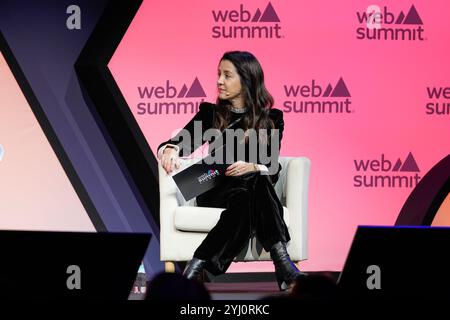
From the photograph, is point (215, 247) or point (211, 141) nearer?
point (215, 247)

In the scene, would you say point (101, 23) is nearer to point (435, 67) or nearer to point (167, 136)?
point (167, 136)

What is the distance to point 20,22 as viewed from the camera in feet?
16.4

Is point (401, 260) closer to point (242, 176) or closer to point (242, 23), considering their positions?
point (242, 176)

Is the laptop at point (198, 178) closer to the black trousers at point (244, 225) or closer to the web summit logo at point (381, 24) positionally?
the black trousers at point (244, 225)

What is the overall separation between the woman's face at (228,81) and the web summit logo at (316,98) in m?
0.93

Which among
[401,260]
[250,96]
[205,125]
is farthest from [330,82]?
[401,260]

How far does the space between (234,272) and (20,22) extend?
84.7 inches

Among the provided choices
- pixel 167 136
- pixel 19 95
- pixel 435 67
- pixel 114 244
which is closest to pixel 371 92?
pixel 435 67

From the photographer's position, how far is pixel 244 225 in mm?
3809

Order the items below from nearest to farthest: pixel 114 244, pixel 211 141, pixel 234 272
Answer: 1. pixel 114 244
2. pixel 211 141
3. pixel 234 272

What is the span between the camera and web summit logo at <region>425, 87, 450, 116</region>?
5090 millimetres

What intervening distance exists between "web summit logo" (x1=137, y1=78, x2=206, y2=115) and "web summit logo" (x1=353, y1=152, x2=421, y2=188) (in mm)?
1184

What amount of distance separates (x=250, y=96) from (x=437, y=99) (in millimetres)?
1591

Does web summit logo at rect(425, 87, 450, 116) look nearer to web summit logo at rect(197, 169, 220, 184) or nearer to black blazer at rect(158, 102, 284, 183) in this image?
black blazer at rect(158, 102, 284, 183)
